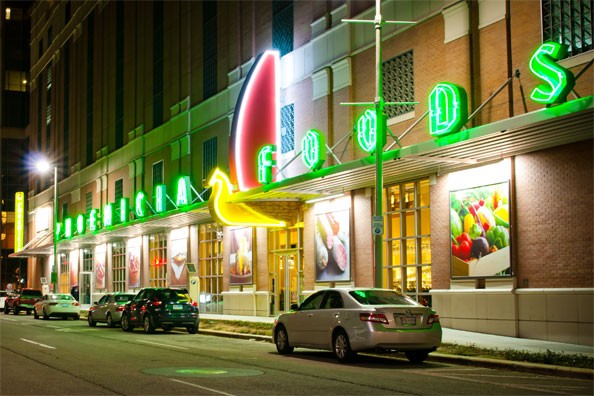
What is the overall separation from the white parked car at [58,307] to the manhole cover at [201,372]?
25440mm

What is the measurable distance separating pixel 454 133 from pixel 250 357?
7.89 m

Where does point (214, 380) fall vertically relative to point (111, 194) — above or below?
below

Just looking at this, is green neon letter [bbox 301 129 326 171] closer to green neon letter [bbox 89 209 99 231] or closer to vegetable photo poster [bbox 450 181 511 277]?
vegetable photo poster [bbox 450 181 511 277]

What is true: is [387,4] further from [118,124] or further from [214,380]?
[118,124]

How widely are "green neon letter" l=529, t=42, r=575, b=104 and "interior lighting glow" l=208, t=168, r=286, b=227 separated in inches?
613

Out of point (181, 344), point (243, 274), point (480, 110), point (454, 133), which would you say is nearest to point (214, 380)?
point (181, 344)

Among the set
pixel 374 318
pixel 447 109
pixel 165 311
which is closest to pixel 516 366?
pixel 374 318

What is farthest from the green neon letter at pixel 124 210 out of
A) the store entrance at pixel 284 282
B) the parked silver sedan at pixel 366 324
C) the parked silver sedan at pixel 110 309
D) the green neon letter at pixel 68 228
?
the parked silver sedan at pixel 366 324

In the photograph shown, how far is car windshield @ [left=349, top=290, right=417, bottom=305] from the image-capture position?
17.0m

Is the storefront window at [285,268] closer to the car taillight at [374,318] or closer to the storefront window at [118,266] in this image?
the car taillight at [374,318]

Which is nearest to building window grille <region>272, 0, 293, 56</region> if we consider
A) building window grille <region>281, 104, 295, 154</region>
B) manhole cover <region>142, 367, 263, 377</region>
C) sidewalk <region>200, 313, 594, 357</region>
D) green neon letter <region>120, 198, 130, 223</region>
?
building window grille <region>281, 104, 295, 154</region>

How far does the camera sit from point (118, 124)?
5569 centimetres

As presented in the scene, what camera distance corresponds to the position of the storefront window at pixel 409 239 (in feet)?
84.9

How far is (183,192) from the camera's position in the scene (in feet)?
132
